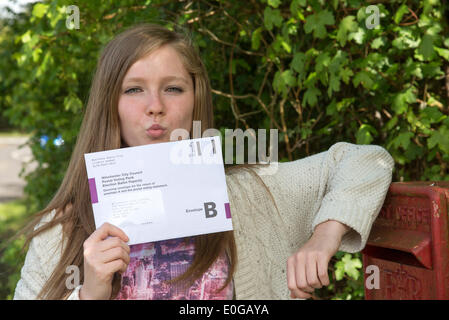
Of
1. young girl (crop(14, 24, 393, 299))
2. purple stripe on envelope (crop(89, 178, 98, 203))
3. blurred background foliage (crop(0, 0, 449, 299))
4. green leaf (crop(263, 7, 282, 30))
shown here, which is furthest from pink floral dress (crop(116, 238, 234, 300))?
green leaf (crop(263, 7, 282, 30))

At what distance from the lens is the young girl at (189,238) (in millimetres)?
1698

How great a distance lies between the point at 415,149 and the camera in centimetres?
265

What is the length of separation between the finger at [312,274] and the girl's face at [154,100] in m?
0.70

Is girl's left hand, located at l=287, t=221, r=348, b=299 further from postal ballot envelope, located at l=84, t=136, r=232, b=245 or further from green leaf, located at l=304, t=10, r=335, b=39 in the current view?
green leaf, located at l=304, t=10, r=335, b=39

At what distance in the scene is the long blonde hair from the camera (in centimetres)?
179

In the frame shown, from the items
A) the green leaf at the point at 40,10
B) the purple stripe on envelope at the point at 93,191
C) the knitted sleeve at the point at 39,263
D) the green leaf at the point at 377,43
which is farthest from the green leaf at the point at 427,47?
the green leaf at the point at 40,10

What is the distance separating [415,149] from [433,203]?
1208mm

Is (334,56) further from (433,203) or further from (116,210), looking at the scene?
(116,210)

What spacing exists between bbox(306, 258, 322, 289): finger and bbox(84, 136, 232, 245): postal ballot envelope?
0.27m

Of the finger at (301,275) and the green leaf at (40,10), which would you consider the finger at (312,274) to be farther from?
the green leaf at (40,10)

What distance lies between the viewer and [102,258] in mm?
1451

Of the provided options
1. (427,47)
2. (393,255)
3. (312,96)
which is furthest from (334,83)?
(393,255)

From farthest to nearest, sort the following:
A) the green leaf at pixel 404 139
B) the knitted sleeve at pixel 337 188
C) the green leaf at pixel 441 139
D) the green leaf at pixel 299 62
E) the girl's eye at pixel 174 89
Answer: the green leaf at pixel 299 62, the green leaf at pixel 404 139, the green leaf at pixel 441 139, the girl's eye at pixel 174 89, the knitted sleeve at pixel 337 188

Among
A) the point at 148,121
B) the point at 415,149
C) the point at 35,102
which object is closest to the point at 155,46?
the point at 148,121
